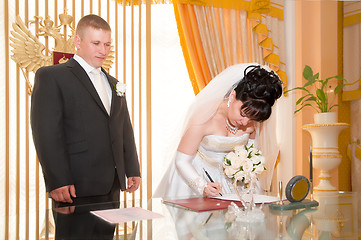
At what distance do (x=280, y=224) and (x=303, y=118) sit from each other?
4017 millimetres

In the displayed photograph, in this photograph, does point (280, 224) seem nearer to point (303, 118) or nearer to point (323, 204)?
point (323, 204)

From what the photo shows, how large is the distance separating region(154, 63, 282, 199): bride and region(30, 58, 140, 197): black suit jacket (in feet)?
1.54

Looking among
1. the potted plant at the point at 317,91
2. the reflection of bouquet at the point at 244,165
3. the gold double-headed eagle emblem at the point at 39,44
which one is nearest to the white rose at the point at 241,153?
the reflection of bouquet at the point at 244,165

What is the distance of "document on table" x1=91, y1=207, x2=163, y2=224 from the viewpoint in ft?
4.76

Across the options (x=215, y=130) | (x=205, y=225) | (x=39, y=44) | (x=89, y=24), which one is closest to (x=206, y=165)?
(x=215, y=130)

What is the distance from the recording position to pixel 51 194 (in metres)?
2.21

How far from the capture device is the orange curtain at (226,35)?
4566 millimetres

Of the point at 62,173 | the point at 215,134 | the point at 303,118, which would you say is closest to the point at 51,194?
the point at 62,173

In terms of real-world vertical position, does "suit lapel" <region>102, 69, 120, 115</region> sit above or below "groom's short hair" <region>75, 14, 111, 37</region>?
below

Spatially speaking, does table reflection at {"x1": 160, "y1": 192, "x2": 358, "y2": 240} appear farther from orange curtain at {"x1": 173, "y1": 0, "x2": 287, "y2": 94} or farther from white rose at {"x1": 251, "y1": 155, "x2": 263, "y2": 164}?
orange curtain at {"x1": 173, "y1": 0, "x2": 287, "y2": 94}

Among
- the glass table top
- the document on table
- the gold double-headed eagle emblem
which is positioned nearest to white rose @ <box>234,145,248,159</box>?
the glass table top

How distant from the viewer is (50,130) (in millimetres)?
2197

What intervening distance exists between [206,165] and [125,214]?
1.33 m

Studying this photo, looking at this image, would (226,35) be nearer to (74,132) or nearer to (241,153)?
(74,132)
